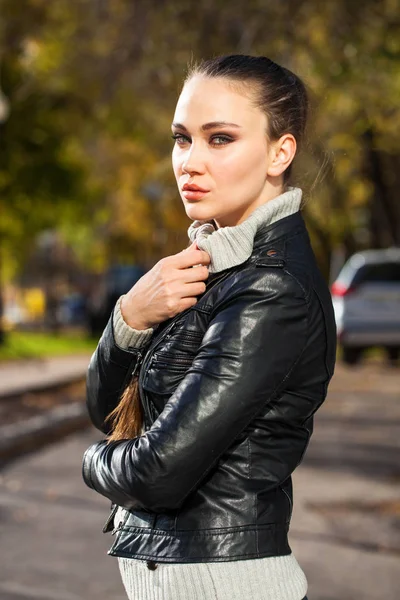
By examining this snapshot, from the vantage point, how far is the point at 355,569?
6508mm

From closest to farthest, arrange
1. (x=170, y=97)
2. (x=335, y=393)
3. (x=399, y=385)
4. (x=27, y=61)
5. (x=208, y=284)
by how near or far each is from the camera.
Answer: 1. (x=208, y=284)
2. (x=335, y=393)
3. (x=399, y=385)
4. (x=170, y=97)
5. (x=27, y=61)

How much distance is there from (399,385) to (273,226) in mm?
17337

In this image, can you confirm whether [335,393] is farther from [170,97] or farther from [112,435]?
[112,435]

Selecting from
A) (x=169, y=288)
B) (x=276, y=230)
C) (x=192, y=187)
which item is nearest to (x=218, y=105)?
(x=192, y=187)

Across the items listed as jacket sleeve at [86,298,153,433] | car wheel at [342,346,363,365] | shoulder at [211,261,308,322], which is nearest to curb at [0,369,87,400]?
car wheel at [342,346,363,365]

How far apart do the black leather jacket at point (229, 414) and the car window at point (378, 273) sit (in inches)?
811

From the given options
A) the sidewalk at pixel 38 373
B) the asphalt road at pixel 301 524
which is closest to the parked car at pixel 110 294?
the sidewalk at pixel 38 373

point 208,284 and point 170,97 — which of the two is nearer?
point 208,284

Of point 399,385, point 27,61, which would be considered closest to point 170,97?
point 399,385

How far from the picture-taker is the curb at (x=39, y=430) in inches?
450

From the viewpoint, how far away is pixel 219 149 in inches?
93.6

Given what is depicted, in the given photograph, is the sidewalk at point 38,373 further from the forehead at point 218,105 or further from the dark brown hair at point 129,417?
the forehead at point 218,105

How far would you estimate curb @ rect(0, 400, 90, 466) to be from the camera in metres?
11.4

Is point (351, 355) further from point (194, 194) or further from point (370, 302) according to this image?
point (194, 194)
